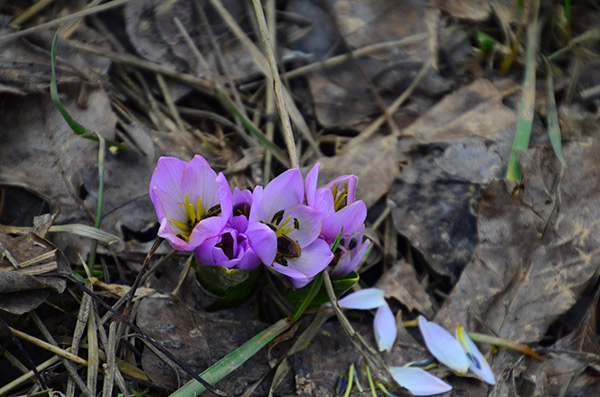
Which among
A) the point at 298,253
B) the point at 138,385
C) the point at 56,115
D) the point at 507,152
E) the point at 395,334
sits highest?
the point at 56,115

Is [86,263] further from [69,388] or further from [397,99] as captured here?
[397,99]

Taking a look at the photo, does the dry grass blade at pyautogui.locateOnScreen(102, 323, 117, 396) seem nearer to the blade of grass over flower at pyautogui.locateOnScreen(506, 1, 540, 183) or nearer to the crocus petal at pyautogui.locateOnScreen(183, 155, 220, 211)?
the crocus petal at pyautogui.locateOnScreen(183, 155, 220, 211)

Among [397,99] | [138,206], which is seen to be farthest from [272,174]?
[397,99]

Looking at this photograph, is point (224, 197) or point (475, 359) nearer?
point (224, 197)

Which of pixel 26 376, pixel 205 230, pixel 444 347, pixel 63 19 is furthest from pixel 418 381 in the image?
pixel 63 19

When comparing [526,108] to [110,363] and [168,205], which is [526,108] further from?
[110,363]

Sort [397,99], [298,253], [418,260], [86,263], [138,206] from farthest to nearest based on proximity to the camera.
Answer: [397,99], [418,260], [138,206], [86,263], [298,253]

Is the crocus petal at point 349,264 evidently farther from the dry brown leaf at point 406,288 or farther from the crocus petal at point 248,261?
the dry brown leaf at point 406,288
